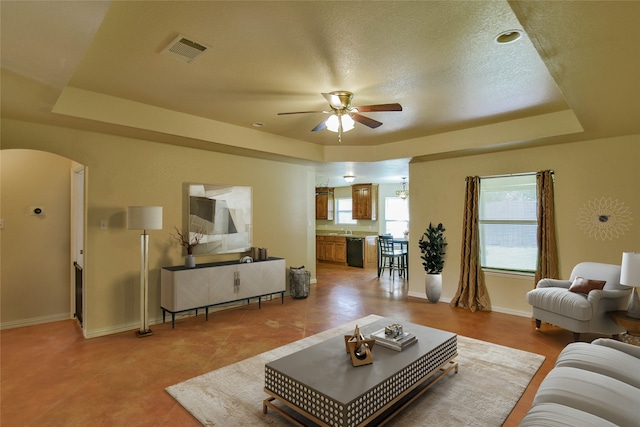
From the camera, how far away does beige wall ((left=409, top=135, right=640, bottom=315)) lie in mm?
4219

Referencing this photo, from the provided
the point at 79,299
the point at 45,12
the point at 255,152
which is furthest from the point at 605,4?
the point at 79,299

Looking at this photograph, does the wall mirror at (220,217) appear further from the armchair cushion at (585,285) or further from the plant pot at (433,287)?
the armchair cushion at (585,285)

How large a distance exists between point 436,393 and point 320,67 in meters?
2.90

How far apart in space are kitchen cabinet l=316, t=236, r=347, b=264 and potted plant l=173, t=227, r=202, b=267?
5.46m

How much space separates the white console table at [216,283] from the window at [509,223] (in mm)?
3406

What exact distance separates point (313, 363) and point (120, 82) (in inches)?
125

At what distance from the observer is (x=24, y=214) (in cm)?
442

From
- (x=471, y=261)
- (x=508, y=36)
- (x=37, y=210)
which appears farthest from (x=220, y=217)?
(x=508, y=36)

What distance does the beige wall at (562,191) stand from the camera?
13.8 feet

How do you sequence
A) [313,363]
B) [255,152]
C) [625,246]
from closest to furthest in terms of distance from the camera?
[313,363], [625,246], [255,152]

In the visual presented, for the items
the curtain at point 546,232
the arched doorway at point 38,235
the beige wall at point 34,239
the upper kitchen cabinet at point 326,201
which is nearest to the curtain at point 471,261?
the curtain at point 546,232

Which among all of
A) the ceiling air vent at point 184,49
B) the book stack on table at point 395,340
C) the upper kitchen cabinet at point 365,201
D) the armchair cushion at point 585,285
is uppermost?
the ceiling air vent at point 184,49

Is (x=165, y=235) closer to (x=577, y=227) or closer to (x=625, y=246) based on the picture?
(x=577, y=227)

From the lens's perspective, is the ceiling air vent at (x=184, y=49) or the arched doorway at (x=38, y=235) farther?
the arched doorway at (x=38, y=235)
